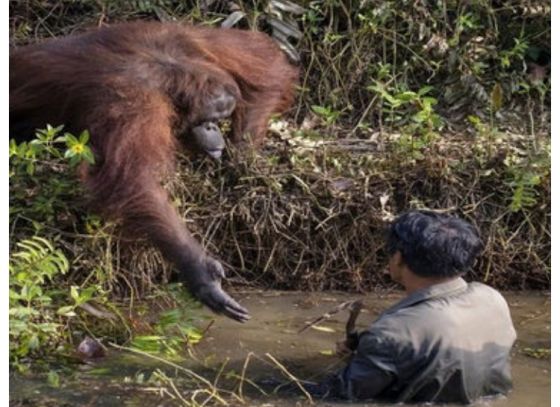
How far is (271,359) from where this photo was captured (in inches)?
171

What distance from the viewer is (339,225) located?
211 inches

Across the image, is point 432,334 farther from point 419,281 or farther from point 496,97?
point 496,97

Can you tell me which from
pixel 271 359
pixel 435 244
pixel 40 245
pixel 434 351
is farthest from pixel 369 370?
pixel 40 245

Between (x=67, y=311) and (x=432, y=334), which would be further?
(x=67, y=311)

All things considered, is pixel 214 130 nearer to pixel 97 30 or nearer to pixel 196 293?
pixel 97 30

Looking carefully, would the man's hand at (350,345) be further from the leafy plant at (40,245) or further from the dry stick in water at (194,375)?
the leafy plant at (40,245)

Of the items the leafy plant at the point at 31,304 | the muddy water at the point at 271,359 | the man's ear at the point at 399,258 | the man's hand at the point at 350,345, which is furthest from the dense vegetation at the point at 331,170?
the man's ear at the point at 399,258

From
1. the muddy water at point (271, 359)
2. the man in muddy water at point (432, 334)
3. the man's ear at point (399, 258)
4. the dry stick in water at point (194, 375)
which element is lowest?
the muddy water at point (271, 359)

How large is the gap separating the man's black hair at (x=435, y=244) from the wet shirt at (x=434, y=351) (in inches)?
2.6

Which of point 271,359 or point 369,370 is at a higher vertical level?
point 369,370

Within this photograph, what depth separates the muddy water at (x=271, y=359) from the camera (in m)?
4.05

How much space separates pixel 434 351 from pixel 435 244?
1.21 feet

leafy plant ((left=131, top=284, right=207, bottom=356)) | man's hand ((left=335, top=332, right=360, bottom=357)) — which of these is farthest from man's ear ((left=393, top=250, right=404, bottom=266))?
leafy plant ((left=131, top=284, right=207, bottom=356))

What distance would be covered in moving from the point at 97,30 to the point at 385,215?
1513mm
